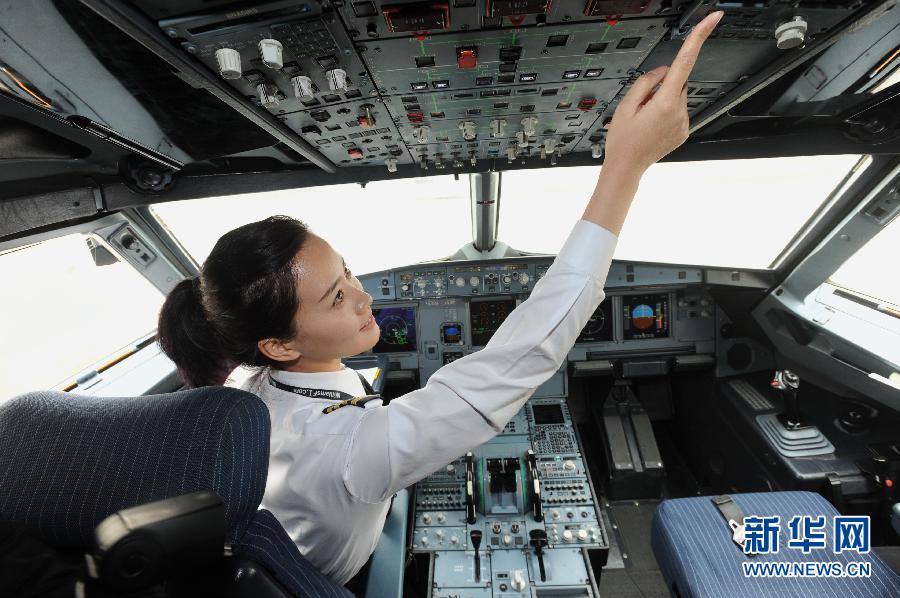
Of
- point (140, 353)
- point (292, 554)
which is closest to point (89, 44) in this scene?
point (292, 554)

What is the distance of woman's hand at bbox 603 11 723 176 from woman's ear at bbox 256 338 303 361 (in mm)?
869

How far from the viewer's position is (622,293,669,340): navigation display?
373 cm

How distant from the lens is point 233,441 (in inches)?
28.3

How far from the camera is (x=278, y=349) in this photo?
3.72 ft

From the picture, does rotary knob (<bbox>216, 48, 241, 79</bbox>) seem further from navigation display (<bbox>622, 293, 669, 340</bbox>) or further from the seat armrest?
navigation display (<bbox>622, 293, 669, 340</bbox>)

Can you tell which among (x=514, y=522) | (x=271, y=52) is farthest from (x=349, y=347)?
(x=514, y=522)

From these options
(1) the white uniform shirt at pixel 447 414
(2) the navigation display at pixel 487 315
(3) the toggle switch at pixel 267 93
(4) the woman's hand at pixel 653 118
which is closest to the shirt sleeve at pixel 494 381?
(1) the white uniform shirt at pixel 447 414

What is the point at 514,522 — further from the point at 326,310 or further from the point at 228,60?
the point at 228,60

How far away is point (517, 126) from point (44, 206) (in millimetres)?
2120

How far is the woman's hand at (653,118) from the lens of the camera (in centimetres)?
76

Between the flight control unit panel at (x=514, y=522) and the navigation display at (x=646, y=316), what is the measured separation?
111cm

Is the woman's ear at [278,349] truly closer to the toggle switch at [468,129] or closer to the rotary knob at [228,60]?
the rotary knob at [228,60]

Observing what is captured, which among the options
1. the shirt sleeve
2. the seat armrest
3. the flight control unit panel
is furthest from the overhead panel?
the flight control unit panel

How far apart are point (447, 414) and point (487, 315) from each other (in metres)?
3.02
